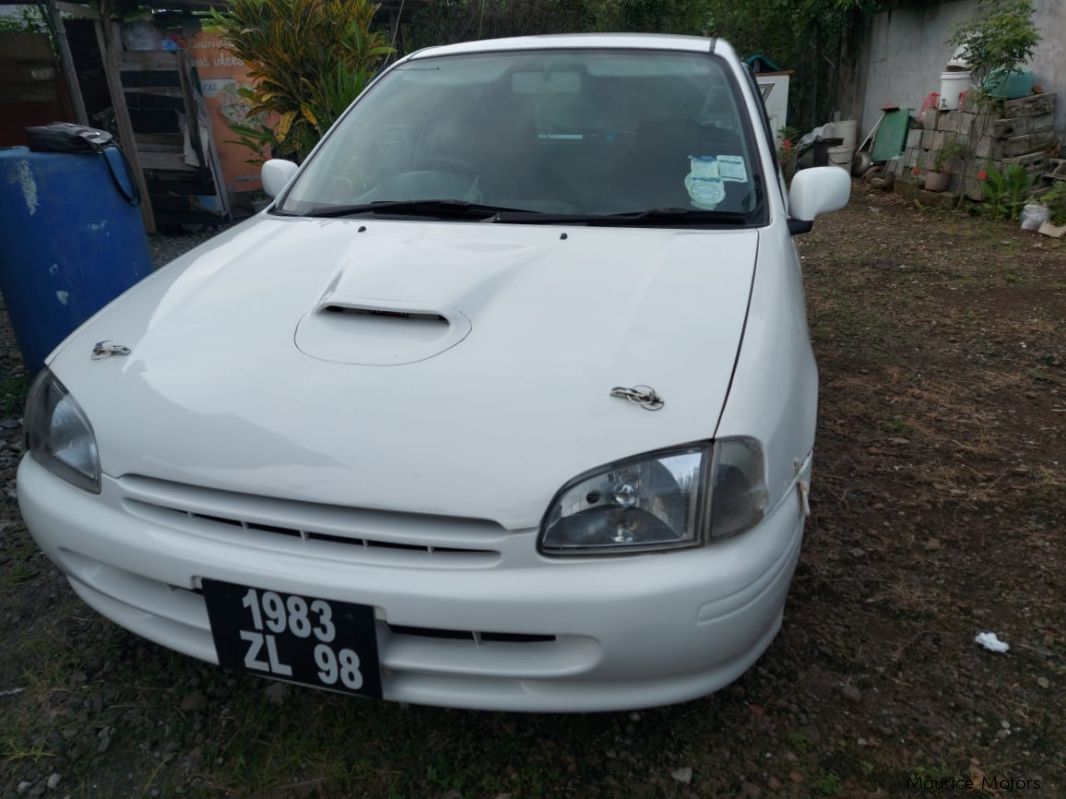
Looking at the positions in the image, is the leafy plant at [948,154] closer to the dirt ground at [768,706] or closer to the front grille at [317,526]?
the dirt ground at [768,706]

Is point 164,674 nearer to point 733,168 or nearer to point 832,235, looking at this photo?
point 733,168

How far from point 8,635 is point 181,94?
5.81 m

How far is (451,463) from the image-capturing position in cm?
139

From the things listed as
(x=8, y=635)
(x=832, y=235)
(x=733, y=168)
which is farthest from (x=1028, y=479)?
(x=832, y=235)

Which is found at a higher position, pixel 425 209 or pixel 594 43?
pixel 594 43

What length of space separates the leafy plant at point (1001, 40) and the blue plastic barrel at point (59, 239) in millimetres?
6653

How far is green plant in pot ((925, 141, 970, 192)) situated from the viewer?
23.3ft

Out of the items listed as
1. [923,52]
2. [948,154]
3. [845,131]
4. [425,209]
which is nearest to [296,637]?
[425,209]

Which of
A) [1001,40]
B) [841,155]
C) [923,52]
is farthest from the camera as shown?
[841,155]

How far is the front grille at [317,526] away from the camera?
4.54 ft

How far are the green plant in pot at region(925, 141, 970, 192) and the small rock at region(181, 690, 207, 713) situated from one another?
295 inches

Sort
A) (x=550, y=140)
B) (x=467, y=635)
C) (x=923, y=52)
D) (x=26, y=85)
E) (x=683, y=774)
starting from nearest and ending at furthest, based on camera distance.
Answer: (x=467, y=635) → (x=683, y=774) → (x=550, y=140) → (x=26, y=85) → (x=923, y=52)

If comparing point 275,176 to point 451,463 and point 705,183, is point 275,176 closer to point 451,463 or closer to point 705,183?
point 705,183

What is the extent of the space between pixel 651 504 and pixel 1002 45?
22.7 ft
